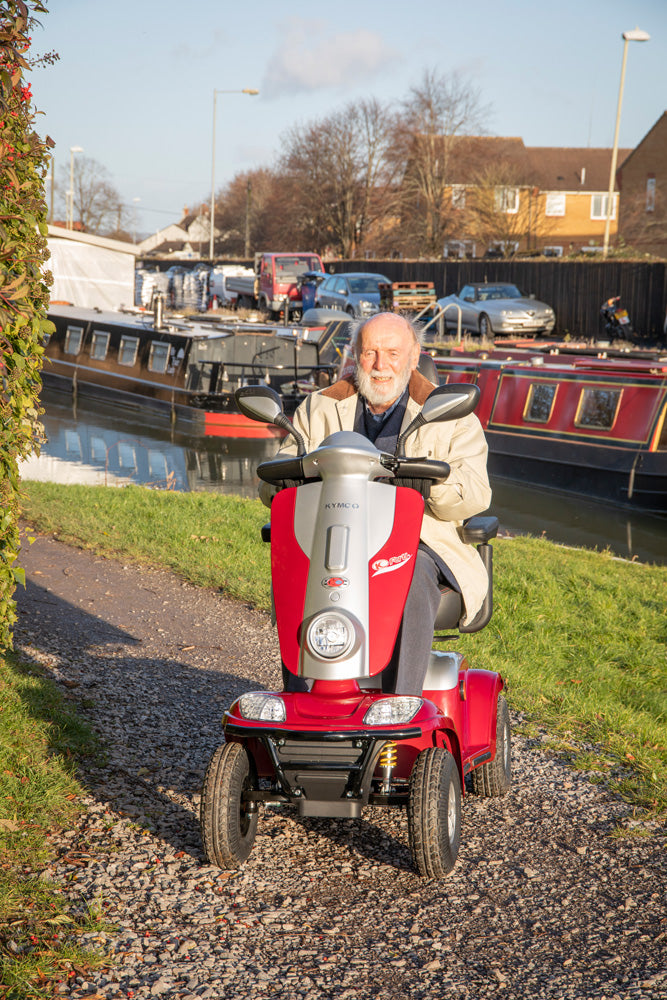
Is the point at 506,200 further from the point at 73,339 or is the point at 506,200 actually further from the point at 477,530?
the point at 477,530

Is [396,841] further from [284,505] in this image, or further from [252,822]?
[284,505]

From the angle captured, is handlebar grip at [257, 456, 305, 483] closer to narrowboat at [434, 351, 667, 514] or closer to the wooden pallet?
narrowboat at [434, 351, 667, 514]

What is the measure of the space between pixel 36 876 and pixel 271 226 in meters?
78.2

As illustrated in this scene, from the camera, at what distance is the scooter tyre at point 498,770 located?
13.9 feet

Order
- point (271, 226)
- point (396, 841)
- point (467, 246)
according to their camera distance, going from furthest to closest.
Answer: point (271, 226) → point (467, 246) → point (396, 841)

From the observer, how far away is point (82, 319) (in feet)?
94.9

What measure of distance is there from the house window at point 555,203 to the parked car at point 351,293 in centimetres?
4385

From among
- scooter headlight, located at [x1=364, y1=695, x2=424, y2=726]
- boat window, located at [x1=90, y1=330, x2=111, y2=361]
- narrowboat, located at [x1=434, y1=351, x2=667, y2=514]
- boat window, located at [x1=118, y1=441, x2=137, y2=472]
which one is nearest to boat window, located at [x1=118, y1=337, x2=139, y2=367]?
boat window, located at [x1=90, y1=330, x2=111, y2=361]

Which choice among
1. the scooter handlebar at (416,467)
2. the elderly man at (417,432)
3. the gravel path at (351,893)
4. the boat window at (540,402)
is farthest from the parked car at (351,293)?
the scooter handlebar at (416,467)

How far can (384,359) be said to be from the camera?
4137 millimetres

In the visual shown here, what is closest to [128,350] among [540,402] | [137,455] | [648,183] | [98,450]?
[98,450]

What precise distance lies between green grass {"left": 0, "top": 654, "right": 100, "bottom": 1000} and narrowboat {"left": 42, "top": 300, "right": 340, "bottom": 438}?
18.4 metres

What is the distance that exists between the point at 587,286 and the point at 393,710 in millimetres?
35860

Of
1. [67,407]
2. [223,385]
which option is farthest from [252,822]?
[67,407]
